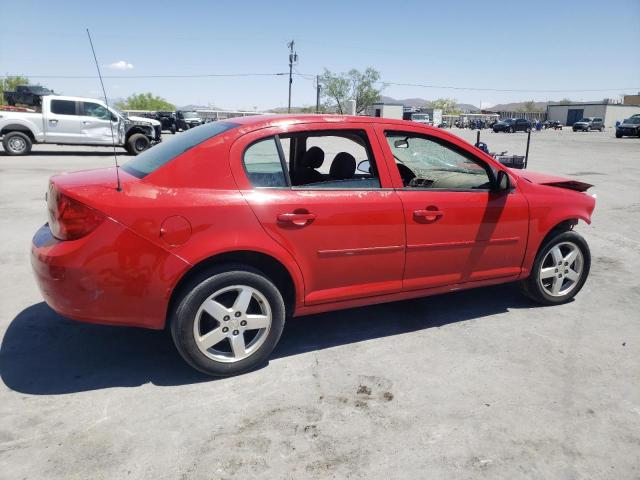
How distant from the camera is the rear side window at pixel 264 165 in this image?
3.16 metres

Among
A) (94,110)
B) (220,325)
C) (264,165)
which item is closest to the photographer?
(220,325)

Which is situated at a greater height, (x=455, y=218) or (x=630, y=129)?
(x=630, y=129)

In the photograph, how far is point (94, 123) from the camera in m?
17.2

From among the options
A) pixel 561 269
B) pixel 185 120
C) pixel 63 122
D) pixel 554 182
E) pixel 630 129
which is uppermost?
pixel 630 129

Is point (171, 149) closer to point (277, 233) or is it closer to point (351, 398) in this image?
point (277, 233)

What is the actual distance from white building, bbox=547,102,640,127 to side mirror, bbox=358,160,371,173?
3477 inches

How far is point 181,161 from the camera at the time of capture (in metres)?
3.04

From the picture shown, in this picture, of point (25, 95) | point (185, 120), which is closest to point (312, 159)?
point (25, 95)

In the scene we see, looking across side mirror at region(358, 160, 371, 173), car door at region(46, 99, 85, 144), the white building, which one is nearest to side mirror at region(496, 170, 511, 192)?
side mirror at region(358, 160, 371, 173)

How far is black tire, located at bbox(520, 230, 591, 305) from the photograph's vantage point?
14.1ft

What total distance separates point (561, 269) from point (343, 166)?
7.40ft

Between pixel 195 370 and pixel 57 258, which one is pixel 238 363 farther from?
pixel 57 258

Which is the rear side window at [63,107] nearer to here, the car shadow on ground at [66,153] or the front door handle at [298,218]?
the car shadow on ground at [66,153]

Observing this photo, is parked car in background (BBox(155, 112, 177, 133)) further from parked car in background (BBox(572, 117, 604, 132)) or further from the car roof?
parked car in background (BBox(572, 117, 604, 132))
